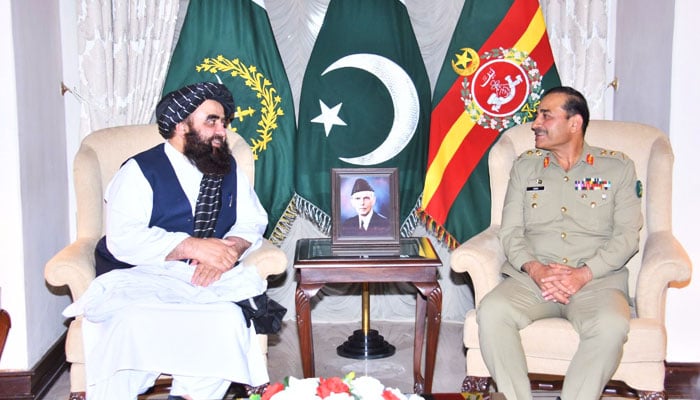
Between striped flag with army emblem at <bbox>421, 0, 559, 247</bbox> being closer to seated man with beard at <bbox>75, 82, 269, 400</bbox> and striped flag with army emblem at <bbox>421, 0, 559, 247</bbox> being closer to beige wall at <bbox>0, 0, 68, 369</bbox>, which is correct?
seated man with beard at <bbox>75, 82, 269, 400</bbox>

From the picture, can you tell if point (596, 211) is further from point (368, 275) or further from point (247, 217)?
point (247, 217)

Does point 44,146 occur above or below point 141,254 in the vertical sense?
above

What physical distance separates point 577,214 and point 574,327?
0.54m

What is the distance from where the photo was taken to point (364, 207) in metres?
3.68

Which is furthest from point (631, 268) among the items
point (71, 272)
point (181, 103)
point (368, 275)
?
point (71, 272)

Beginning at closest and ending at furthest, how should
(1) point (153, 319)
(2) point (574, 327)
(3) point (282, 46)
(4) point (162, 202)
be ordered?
(1) point (153, 319) < (2) point (574, 327) < (4) point (162, 202) < (3) point (282, 46)

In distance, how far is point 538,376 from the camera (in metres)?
3.82

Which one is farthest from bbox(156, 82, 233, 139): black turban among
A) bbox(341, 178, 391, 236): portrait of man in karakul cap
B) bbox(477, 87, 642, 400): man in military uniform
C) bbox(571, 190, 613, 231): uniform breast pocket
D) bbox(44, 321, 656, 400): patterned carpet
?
bbox(571, 190, 613, 231): uniform breast pocket

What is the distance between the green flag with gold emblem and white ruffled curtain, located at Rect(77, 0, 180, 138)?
9 centimetres

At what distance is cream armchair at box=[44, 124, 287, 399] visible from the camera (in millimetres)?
3207

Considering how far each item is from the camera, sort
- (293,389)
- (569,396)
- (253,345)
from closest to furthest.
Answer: (293,389) → (569,396) → (253,345)

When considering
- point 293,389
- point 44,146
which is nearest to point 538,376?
point 293,389

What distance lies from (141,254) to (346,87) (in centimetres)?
161

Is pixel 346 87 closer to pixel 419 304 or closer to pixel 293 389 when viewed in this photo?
pixel 419 304
